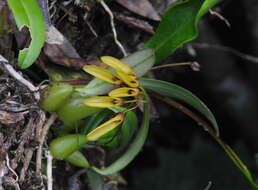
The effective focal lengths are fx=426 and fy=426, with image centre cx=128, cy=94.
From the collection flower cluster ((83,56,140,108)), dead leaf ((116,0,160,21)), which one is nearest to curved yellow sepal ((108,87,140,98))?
flower cluster ((83,56,140,108))

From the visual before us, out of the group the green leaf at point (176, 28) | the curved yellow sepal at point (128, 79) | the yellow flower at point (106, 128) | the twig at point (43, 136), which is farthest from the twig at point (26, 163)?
the green leaf at point (176, 28)

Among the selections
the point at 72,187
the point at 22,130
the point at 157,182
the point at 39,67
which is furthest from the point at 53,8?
the point at 157,182

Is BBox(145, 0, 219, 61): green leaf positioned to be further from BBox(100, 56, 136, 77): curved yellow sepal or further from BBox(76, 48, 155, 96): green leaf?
BBox(100, 56, 136, 77): curved yellow sepal

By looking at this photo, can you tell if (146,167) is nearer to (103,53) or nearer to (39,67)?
(103,53)

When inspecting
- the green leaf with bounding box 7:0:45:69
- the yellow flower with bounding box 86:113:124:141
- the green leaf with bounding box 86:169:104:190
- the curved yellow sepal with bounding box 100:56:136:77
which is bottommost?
the green leaf with bounding box 86:169:104:190

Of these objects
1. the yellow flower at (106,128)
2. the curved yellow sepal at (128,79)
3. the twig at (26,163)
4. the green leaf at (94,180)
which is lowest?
the green leaf at (94,180)

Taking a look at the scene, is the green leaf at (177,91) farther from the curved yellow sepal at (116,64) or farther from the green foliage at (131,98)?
the curved yellow sepal at (116,64)

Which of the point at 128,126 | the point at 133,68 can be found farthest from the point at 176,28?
the point at 128,126
